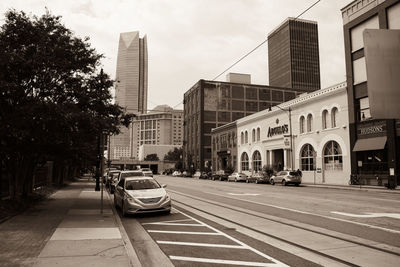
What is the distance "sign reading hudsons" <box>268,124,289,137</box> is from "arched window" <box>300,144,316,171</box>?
175 inches

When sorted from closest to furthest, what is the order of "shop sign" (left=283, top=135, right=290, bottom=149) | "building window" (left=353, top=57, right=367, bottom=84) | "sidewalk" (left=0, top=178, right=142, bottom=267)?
"sidewalk" (left=0, top=178, right=142, bottom=267) → "building window" (left=353, top=57, right=367, bottom=84) → "shop sign" (left=283, top=135, right=290, bottom=149)

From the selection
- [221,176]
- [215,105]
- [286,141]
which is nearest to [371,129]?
[286,141]

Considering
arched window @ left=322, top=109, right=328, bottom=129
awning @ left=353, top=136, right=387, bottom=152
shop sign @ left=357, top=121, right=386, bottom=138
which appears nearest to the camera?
awning @ left=353, top=136, right=387, bottom=152

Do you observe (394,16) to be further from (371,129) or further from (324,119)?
(324,119)

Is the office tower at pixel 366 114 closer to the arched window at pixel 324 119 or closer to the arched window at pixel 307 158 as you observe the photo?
the arched window at pixel 324 119

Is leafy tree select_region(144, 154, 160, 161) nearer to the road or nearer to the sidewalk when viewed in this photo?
the road

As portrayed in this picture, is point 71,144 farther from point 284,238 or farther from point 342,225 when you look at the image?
point 342,225

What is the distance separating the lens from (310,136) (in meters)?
42.0

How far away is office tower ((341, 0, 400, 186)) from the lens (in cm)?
3125

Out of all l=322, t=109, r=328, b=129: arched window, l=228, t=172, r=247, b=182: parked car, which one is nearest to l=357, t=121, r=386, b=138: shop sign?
l=322, t=109, r=328, b=129: arched window

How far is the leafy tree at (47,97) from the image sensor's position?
39.0 feet

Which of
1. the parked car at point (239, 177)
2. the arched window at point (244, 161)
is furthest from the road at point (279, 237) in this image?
the arched window at point (244, 161)

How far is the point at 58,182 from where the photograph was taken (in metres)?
32.6

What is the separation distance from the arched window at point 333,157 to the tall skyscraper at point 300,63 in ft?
78.2
